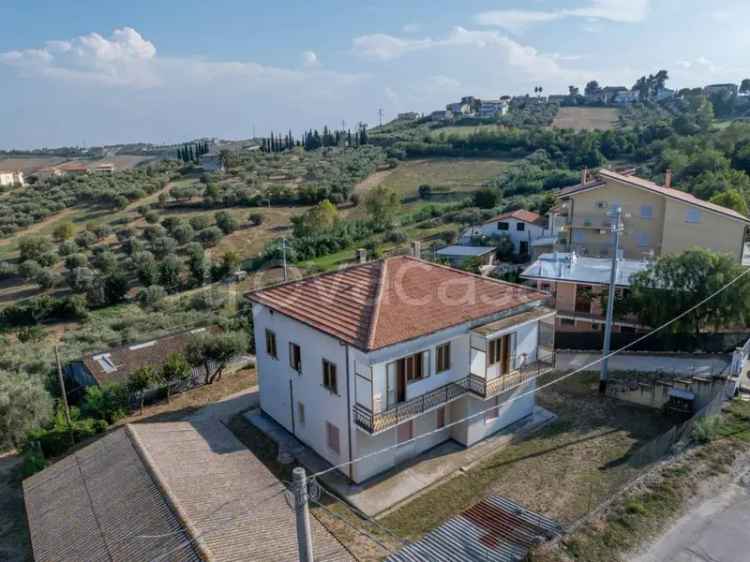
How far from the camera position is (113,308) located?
134 feet

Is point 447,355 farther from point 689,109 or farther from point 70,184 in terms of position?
point 689,109

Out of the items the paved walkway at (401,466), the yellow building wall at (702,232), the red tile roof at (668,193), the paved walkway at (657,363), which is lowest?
the paved walkway at (401,466)

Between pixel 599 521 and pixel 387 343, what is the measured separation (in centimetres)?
653

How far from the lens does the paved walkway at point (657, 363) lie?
21.9 m

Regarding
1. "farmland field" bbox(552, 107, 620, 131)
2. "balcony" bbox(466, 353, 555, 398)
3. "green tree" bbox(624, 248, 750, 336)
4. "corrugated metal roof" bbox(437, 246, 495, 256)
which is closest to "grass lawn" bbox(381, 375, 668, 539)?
"balcony" bbox(466, 353, 555, 398)

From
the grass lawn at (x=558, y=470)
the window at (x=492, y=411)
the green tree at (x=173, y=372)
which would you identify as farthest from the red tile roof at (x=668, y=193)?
the green tree at (x=173, y=372)

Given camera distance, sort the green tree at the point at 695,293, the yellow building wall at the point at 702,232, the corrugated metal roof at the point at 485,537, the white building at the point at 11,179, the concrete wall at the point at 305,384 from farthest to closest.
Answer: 1. the white building at the point at 11,179
2. the yellow building wall at the point at 702,232
3. the green tree at the point at 695,293
4. the concrete wall at the point at 305,384
5. the corrugated metal roof at the point at 485,537

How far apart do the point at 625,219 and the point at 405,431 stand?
26.3 m

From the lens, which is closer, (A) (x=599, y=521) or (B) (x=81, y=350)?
(A) (x=599, y=521)

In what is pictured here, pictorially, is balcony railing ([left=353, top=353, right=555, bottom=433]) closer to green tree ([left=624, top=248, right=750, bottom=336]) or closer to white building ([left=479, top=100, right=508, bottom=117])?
green tree ([left=624, top=248, right=750, bottom=336])

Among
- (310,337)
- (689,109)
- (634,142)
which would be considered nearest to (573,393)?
(310,337)

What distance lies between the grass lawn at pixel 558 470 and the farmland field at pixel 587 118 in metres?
95.3

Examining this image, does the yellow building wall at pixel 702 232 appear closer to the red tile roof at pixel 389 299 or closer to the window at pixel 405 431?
the red tile roof at pixel 389 299

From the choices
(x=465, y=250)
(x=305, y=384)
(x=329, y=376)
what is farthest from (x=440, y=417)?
(x=465, y=250)
